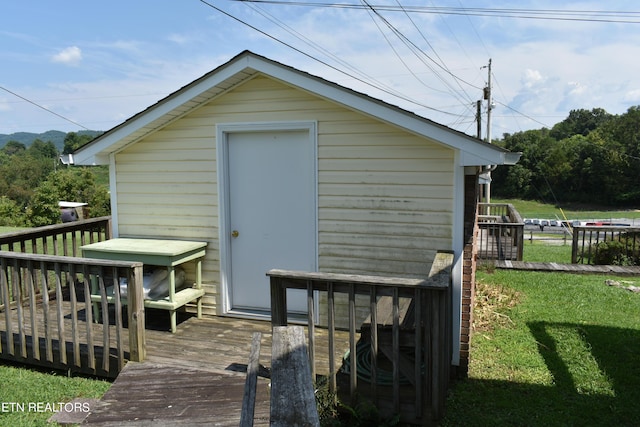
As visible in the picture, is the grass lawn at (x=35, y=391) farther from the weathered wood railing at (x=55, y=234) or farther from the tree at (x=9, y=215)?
the tree at (x=9, y=215)

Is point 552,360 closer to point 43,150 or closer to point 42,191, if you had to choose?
point 42,191

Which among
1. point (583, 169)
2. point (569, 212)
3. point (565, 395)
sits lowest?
point (569, 212)

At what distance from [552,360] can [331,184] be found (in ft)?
9.73

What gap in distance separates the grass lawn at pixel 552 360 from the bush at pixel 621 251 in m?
3.45

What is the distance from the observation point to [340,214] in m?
5.13

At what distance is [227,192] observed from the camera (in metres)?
5.61

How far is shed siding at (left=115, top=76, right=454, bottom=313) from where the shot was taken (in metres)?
4.76

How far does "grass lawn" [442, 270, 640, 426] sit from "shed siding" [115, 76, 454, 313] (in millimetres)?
1282

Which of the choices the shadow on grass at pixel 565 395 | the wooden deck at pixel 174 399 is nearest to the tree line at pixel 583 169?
the shadow on grass at pixel 565 395

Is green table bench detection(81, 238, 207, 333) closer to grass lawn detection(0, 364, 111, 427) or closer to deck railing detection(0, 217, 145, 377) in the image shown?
deck railing detection(0, 217, 145, 377)

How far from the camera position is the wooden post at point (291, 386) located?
1.04 m

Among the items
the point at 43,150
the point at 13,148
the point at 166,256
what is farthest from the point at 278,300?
the point at 13,148

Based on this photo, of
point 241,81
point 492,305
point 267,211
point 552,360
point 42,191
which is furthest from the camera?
point 42,191

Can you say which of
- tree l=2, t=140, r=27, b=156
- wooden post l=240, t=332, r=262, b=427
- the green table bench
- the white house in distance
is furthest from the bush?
tree l=2, t=140, r=27, b=156
